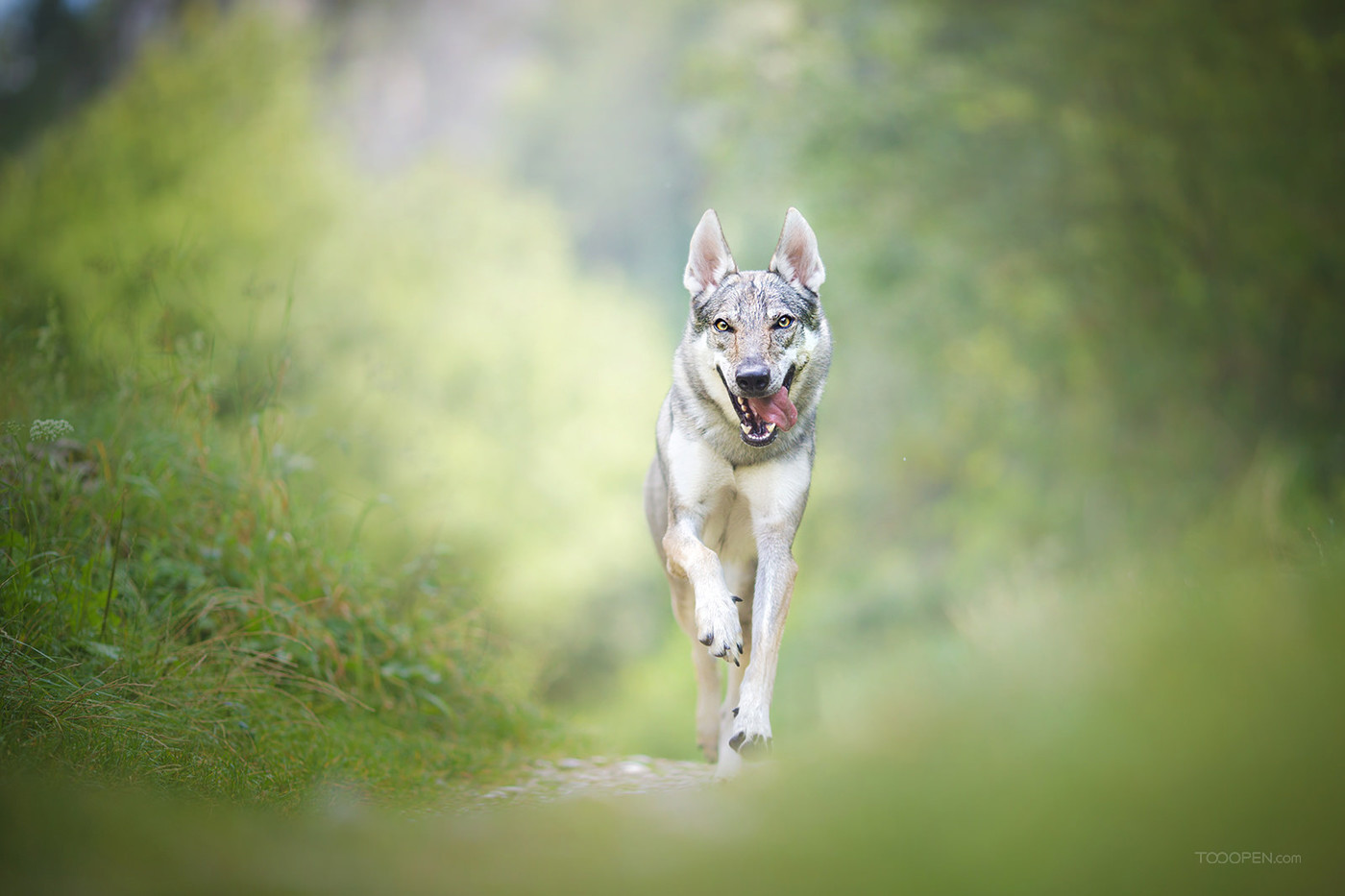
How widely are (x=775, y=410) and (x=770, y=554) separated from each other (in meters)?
0.77

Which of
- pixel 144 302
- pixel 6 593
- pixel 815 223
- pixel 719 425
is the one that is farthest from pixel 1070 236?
pixel 6 593

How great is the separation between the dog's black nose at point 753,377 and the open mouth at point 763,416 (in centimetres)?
8

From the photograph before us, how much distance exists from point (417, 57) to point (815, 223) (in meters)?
25.9

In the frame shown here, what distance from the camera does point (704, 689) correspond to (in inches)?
229

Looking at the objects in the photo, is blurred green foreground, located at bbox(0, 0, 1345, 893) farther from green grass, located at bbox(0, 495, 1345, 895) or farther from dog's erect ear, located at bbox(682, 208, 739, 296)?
dog's erect ear, located at bbox(682, 208, 739, 296)

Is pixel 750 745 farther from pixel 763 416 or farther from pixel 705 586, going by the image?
pixel 763 416

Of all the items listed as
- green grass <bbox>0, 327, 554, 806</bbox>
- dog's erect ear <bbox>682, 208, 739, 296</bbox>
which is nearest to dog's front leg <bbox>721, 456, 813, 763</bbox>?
dog's erect ear <bbox>682, 208, 739, 296</bbox>

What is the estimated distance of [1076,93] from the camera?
50.4 feet

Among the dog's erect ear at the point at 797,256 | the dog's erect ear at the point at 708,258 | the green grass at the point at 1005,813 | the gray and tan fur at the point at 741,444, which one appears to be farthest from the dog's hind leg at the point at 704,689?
the green grass at the point at 1005,813

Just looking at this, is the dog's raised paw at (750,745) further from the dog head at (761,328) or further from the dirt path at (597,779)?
the dog head at (761,328)

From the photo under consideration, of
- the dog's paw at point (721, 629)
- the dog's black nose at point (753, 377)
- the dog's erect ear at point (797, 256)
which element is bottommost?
the dog's paw at point (721, 629)

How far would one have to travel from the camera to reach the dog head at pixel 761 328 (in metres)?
4.86

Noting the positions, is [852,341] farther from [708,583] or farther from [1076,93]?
[708,583]

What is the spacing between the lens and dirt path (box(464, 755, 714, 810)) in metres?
5.11
